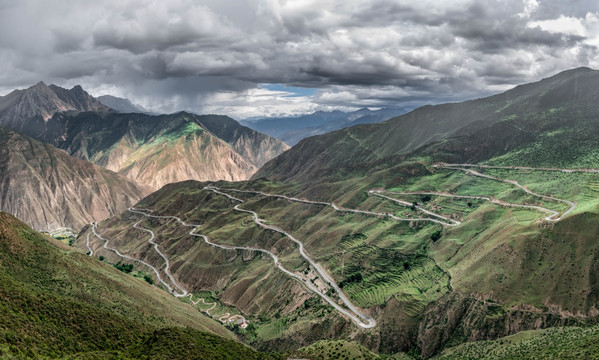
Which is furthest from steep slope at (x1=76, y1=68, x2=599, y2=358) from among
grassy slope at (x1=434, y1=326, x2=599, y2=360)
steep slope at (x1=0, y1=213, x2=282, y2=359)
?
steep slope at (x1=0, y1=213, x2=282, y2=359)

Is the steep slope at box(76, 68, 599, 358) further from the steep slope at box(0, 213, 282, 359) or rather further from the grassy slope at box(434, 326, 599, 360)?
the steep slope at box(0, 213, 282, 359)

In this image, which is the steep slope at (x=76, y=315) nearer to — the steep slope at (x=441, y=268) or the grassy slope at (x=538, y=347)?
the steep slope at (x=441, y=268)

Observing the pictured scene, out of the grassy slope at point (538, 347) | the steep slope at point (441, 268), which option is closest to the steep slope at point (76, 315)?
the steep slope at point (441, 268)

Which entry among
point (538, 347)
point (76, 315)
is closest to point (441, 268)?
point (538, 347)

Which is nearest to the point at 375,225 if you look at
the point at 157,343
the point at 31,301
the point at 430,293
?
the point at 430,293

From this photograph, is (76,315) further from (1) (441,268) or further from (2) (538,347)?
(1) (441,268)

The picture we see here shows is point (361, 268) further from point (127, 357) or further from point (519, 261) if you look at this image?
point (127, 357)

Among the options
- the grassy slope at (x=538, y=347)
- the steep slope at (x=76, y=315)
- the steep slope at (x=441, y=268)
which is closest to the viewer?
the steep slope at (x=76, y=315)

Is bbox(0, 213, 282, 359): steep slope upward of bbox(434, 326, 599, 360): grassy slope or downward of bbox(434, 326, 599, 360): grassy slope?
upward

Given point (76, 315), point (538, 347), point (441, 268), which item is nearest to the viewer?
point (76, 315)
